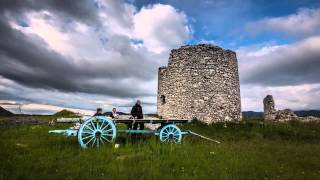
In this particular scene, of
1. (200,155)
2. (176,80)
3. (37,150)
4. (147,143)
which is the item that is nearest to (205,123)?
(176,80)

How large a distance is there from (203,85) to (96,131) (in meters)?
9.88

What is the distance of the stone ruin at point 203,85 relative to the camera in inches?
762

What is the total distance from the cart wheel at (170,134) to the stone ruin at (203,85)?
687cm

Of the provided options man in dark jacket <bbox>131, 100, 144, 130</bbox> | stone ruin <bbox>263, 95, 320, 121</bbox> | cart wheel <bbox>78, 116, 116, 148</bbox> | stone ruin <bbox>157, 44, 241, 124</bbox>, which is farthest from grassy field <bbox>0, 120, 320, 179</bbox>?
stone ruin <bbox>263, 95, 320, 121</bbox>

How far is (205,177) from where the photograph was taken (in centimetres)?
731

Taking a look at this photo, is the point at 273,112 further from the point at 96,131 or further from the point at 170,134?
the point at 96,131

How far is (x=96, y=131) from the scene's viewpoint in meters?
10.9

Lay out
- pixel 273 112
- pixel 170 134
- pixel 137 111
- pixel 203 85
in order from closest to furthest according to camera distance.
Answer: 1. pixel 170 134
2. pixel 137 111
3. pixel 203 85
4. pixel 273 112

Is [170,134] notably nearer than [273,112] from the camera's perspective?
Yes

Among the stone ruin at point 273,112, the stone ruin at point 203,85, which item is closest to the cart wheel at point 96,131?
the stone ruin at point 203,85

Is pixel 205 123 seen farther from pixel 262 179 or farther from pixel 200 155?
pixel 262 179

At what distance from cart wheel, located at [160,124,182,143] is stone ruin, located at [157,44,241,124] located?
687cm

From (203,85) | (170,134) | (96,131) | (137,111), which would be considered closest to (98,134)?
(96,131)

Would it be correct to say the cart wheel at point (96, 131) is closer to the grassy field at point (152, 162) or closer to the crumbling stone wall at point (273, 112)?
the grassy field at point (152, 162)
